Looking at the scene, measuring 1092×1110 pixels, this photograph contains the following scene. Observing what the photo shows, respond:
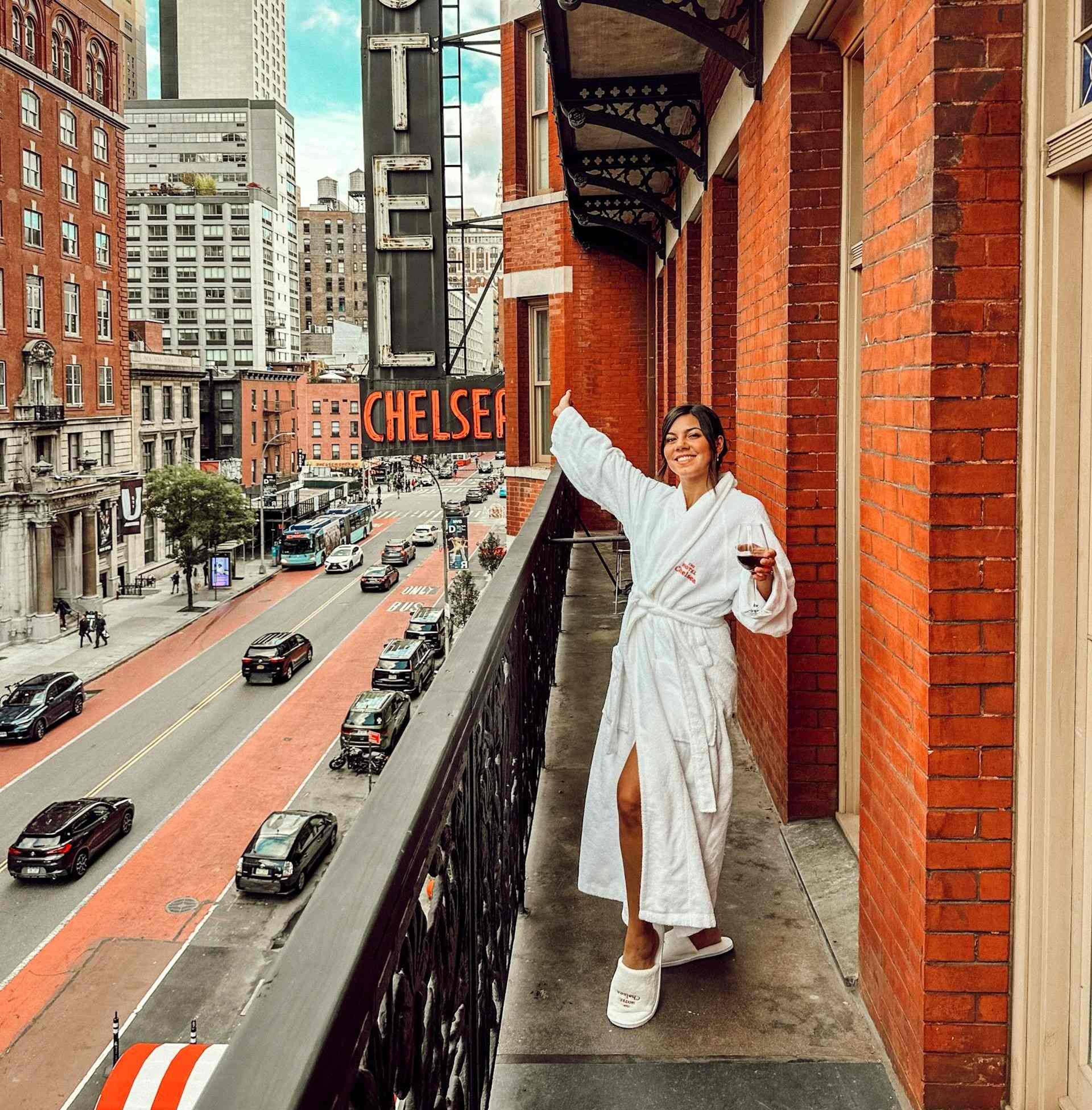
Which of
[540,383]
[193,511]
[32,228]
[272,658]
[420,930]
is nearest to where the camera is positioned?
[420,930]

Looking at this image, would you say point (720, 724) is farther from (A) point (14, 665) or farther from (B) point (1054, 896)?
(A) point (14, 665)

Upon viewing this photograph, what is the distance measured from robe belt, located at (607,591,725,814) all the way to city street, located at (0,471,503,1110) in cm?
1559

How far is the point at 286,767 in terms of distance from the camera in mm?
30594

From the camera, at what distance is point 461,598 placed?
4178cm

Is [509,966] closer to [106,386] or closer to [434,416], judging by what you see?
[434,416]

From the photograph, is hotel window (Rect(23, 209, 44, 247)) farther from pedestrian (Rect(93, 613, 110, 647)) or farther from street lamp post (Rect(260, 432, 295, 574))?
pedestrian (Rect(93, 613, 110, 647))

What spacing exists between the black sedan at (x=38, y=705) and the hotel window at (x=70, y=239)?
24634mm

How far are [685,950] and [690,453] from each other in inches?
64.4

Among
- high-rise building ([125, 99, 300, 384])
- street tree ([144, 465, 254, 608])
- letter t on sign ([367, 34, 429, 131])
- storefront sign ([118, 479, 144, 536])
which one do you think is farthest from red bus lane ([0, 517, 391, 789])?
high-rise building ([125, 99, 300, 384])

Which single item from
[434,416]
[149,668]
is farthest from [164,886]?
[149,668]

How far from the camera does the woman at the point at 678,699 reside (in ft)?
A: 10.6

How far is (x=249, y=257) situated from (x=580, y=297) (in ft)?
329

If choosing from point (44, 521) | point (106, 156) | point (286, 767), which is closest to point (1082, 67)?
point (286, 767)

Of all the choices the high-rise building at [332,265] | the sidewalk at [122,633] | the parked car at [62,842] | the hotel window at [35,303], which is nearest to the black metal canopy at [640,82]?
the parked car at [62,842]
